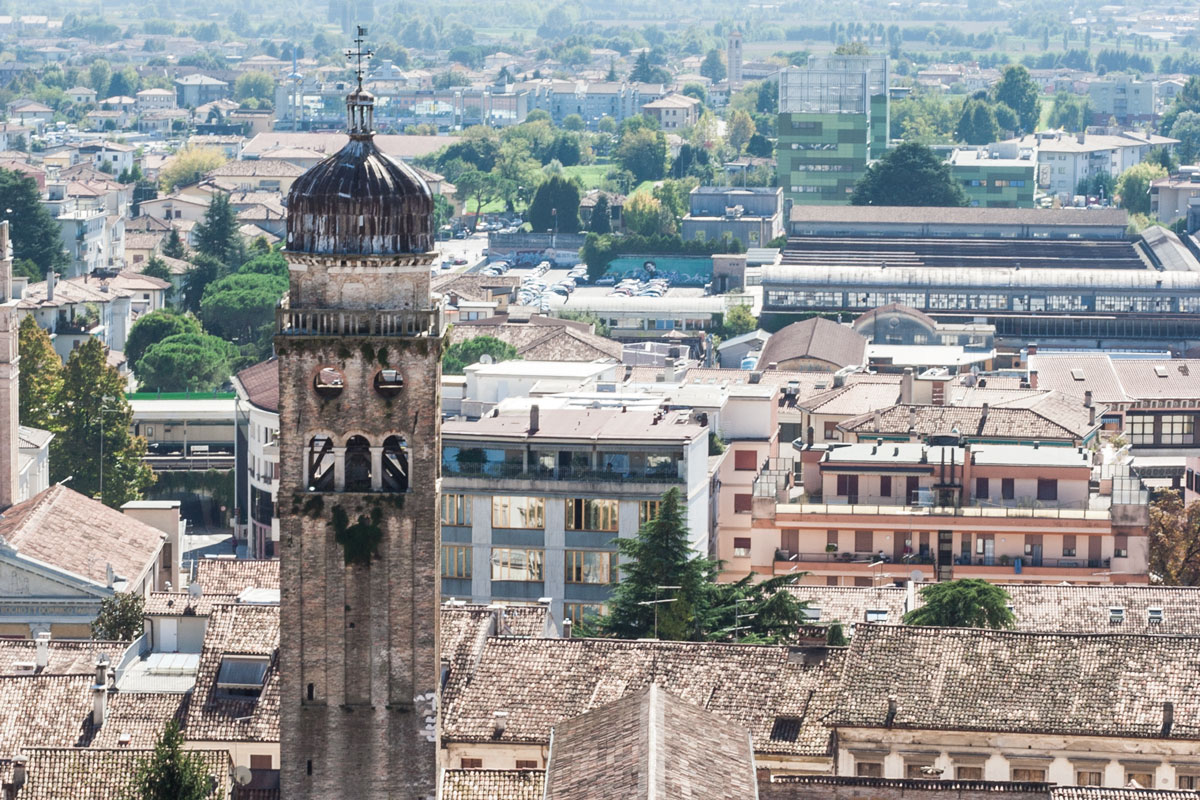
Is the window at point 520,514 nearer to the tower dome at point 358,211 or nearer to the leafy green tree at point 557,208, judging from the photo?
the tower dome at point 358,211

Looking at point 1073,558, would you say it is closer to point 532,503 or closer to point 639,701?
point 532,503

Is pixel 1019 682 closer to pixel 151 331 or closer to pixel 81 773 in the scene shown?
pixel 81 773

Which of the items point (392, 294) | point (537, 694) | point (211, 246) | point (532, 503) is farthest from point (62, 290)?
point (392, 294)

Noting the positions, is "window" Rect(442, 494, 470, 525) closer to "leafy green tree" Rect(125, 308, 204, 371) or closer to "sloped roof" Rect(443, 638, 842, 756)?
"sloped roof" Rect(443, 638, 842, 756)

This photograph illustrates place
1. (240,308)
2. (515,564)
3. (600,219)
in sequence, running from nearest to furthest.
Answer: (515,564) → (240,308) → (600,219)

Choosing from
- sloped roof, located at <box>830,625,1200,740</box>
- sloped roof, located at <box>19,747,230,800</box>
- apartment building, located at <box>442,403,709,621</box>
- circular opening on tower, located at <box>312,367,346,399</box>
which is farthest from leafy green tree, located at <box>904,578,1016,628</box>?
circular opening on tower, located at <box>312,367,346,399</box>

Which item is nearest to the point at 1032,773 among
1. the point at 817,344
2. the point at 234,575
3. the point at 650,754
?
the point at 650,754

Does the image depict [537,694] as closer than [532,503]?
Yes
